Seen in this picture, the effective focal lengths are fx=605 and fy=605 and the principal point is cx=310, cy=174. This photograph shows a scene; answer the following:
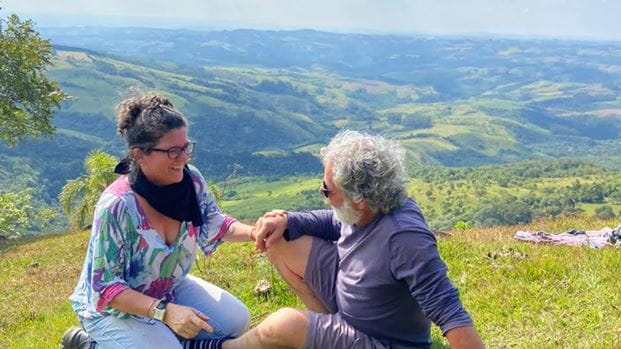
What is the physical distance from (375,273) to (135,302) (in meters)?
1.79

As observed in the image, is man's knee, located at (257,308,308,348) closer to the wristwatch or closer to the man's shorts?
the man's shorts

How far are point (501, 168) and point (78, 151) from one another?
4819 inches

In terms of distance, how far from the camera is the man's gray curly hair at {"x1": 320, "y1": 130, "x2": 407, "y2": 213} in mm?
4332

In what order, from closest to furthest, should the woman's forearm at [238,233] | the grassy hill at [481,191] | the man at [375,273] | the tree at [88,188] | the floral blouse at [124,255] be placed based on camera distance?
the man at [375,273] → the floral blouse at [124,255] → the woman's forearm at [238,233] → the tree at [88,188] → the grassy hill at [481,191]

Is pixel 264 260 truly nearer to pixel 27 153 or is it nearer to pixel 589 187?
pixel 589 187

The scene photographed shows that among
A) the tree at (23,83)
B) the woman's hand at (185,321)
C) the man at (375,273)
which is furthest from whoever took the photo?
the tree at (23,83)

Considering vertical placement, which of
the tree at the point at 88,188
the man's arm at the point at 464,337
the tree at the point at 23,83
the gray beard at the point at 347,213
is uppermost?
the gray beard at the point at 347,213

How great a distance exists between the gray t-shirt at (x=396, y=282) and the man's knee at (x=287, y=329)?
1.18 feet

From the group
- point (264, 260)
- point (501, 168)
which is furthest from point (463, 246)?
point (501, 168)

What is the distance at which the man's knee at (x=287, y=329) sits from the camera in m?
4.60

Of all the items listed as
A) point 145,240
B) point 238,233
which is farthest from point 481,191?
point 145,240

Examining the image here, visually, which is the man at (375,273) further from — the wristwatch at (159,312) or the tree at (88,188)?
the tree at (88,188)

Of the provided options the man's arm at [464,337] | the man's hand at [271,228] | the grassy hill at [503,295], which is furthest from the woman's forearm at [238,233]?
the man's arm at [464,337]

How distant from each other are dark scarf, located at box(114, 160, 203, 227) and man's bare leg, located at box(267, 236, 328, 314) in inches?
33.6
